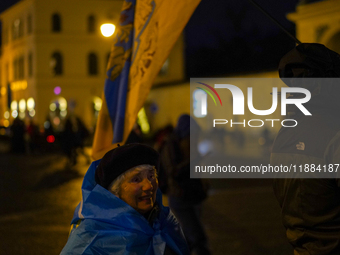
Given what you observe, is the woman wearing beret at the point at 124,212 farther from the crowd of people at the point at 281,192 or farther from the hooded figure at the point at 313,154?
the hooded figure at the point at 313,154

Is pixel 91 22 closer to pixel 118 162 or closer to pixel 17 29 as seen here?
pixel 17 29

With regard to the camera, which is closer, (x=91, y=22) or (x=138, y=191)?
(x=138, y=191)

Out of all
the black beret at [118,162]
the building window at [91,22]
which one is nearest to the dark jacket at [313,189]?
the black beret at [118,162]

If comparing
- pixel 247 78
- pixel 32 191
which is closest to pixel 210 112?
pixel 247 78

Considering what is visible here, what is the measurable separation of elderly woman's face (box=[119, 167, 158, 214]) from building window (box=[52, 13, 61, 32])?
44015 mm

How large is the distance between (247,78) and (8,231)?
18.3m

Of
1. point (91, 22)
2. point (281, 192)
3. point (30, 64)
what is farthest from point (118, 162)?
point (30, 64)

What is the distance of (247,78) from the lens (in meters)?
23.3

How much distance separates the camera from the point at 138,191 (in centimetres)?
210

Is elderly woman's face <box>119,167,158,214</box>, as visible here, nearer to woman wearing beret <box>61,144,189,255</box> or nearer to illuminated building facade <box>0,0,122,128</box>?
woman wearing beret <box>61,144,189,255</box>

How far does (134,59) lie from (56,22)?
142 feet

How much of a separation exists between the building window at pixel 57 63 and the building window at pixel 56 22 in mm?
2252

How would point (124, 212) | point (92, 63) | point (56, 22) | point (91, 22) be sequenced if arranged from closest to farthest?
point (124, 212) < point (56, 22) < point (91, 22) < point (92, 63)

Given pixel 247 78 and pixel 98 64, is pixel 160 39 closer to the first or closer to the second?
pixel 247 78
